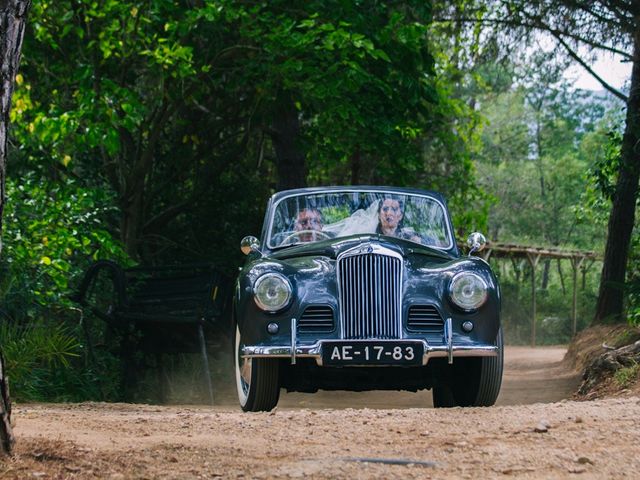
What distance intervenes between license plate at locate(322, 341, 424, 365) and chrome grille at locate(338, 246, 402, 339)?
7.3 inches

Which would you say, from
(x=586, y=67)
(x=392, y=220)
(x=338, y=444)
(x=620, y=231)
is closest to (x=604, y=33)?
(x=586, y=67)

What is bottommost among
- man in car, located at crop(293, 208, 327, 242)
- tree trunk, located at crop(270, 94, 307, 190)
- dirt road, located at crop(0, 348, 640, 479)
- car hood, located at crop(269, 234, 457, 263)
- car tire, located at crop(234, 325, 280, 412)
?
dirt road, located at crop(0, 348, 640, 479)

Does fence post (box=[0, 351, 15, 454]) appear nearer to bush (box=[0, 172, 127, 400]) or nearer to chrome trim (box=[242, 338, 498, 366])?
chrome trim (box=[242, 338, 498, 366])

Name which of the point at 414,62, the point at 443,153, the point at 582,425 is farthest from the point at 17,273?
the point at 443,153

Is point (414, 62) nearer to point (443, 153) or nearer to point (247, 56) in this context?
point (247, 56)

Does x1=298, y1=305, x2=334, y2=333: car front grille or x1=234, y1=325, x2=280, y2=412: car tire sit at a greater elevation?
x1=298, y1=305, x2=334, y2=333: car front grille

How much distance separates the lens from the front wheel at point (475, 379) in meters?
8.13

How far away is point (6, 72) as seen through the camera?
5.15 meters

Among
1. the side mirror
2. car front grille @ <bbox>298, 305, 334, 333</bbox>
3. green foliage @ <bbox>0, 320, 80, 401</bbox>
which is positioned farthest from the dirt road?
green foliage @ <bbox>0, 320, 80, 401</bbox>

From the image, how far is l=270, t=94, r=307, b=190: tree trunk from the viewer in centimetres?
1773

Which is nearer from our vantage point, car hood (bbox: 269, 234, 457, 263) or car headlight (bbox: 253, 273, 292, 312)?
car headlight (bbox: 253, 273, 292, 312)

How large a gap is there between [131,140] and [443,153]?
12.9 m

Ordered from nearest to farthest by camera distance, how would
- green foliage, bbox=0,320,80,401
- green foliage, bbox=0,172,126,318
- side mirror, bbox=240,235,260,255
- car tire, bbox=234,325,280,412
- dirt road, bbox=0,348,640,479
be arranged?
dirt road, bbox=0,348,640,479 < car tire, bbox=234,325,280,412 < side mirror, bbox=240,235,260,255 < green foliage, bbox=0,320,80,401 < green foliage, bbox=0,172,126,318

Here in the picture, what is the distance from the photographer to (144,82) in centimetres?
1877
